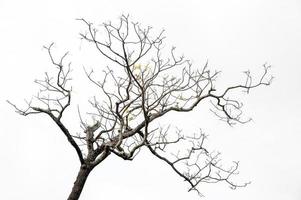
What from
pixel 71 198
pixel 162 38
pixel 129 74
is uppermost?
pixel 162 38

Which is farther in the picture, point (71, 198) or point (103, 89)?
point (103, 89)

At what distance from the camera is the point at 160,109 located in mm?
11492

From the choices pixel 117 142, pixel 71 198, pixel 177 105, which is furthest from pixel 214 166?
pixel 71 198

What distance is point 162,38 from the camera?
11.0 m

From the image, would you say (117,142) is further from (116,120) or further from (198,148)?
(198,148)

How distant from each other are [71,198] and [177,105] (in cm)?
289

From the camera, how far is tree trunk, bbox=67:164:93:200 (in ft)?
34.0

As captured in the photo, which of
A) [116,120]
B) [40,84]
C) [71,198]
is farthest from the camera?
[40,84]

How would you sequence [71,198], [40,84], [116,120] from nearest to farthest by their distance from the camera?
[71,198] → [116,120] → [40,84]

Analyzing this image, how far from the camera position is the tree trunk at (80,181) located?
34.0ft

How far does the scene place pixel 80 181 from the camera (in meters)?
10.5

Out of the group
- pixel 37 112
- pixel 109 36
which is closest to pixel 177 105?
pixel 109 36

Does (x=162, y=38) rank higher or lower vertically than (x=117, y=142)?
higher

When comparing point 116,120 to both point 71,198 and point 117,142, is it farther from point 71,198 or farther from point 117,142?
point 71,198
